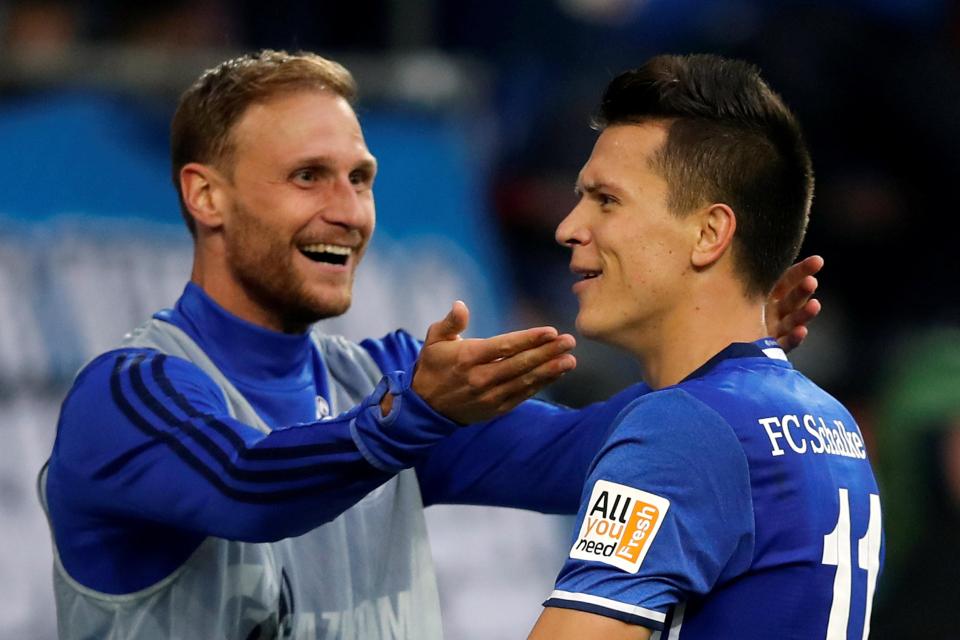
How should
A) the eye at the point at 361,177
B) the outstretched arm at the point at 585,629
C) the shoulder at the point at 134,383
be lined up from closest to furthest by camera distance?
the outstretched arm at the point at 585,629 < the shoulder at the point at 134,383 < the eye at the point at 361,177

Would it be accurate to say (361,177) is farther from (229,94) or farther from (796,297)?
(796,297)

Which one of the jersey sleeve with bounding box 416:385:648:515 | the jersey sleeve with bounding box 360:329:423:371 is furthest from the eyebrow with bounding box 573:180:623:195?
the jersey sleeve with bounding box 360:329:423:371

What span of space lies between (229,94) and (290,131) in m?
0.18

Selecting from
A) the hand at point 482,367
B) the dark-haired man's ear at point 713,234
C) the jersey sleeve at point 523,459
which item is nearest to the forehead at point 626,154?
the dark-haired man's ear at point 713,234

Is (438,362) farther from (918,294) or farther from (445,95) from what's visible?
(918,294)

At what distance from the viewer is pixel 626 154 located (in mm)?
2963

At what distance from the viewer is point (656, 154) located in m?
2.93

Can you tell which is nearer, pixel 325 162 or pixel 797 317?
pixel 797 317

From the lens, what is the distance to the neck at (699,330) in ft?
9.53

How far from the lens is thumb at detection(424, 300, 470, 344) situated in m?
2.79

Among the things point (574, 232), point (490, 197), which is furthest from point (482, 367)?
point (490, 197)

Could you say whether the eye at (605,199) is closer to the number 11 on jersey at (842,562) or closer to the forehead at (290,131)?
the number 11 on jersey at (842,562)

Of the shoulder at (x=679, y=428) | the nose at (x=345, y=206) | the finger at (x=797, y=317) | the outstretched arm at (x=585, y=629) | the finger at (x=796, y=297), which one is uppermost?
the nose at (x=345, y=206)

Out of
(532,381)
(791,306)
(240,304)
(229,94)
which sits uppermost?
(229,94)
